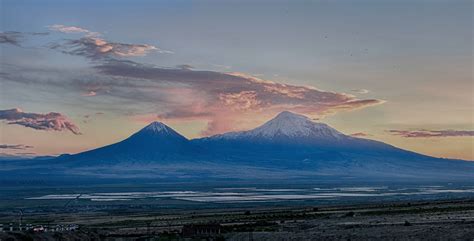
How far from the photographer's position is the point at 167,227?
68.6 m

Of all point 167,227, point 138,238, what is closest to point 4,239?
point 138,238

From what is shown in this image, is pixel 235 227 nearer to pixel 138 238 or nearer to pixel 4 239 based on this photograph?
pixel 138 238

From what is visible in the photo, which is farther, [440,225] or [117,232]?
[117,232]

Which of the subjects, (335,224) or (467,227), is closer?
(467,227)

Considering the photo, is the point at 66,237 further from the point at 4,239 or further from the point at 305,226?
the point at 305,226

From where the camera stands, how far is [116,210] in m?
113

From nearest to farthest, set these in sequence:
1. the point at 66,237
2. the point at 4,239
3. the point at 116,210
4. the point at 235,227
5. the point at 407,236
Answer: the point at 4,239
the point at 66,237
the point at 407,236
the point at 235,227
the point at 116,210

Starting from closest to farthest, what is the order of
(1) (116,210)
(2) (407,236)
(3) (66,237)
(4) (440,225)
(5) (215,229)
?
(3) (66,237), (2) (407,236), (4) (440,225), (5) (215,229), (1) (116,210)

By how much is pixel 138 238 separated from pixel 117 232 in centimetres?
902

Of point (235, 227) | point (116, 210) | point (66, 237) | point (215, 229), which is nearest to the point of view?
point (66, 237)

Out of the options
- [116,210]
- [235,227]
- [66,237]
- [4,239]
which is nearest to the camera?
[4,239]

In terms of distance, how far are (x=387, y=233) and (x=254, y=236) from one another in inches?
393

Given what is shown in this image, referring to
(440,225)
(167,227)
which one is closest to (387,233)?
(440,225)

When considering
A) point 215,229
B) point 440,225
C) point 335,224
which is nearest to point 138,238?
point 215,229
